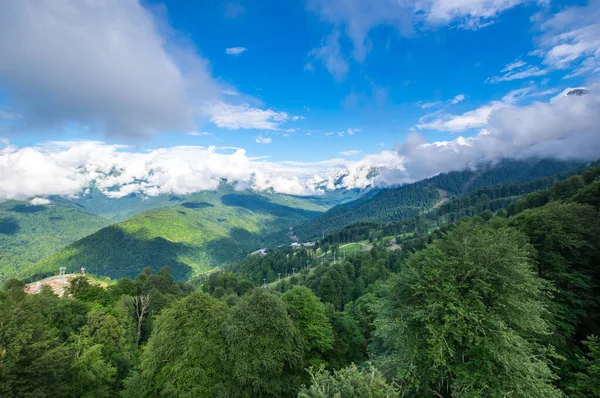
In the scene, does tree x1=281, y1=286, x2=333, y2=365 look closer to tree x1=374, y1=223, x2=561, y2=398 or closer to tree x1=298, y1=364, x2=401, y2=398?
tree x1=374, y1=223, x2=561, y2=398

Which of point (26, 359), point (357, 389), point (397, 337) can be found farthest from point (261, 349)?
point (26, 359)

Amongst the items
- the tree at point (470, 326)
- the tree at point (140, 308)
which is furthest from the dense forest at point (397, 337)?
the tree at point (140, 308)

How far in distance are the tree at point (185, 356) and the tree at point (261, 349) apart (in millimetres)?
1643

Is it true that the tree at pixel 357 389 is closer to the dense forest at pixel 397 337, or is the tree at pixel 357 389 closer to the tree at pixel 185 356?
the dense forest at pixel 397 337

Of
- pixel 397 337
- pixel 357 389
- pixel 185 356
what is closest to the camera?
pixel 357 389

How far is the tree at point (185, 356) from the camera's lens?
2511 centimetres

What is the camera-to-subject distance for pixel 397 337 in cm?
1897

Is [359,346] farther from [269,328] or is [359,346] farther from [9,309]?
[9,309]

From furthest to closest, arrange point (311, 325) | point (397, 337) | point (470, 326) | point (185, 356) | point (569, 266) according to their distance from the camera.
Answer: point (311, 325)
point (569, 266)
point (185, 356)
point (397, 337)
point (470, 326)

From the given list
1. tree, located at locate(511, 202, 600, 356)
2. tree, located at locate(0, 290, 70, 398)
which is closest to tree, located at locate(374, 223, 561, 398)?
tree, located at locate(511, 202, 600, 356)

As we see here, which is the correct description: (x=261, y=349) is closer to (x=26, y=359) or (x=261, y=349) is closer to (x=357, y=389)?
(x=357, y=389)

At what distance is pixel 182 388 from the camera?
24797 millimetres

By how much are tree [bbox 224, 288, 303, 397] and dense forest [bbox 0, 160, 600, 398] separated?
112 millimetres

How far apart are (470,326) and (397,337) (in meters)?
4.80
